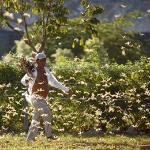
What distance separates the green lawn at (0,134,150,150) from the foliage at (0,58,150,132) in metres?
1.06

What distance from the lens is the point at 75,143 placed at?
12836 millimetres

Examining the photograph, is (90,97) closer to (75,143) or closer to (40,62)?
(75,143)

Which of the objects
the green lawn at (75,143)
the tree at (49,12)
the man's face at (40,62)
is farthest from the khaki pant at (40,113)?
the tree at (49,12)

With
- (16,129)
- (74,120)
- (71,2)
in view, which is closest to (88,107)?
(74,120)

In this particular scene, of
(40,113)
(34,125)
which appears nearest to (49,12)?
(40,113)

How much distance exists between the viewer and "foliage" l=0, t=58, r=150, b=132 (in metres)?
15.6

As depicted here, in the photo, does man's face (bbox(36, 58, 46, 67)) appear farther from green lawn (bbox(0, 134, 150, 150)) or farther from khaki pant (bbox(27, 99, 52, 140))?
green lawn (bbox(0, 134, 150, 150))

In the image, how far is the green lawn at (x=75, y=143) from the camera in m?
11.7

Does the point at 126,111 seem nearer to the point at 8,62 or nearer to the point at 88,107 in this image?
the point at 88,107

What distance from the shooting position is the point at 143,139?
46.2 feet

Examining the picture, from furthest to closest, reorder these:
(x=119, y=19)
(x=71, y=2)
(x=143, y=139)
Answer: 1. (x=71, y=2)
2. (x=143, y=139)
3. (x=119, y=19)

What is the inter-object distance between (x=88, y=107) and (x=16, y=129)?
7.18 feet

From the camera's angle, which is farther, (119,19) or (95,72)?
(95,72)

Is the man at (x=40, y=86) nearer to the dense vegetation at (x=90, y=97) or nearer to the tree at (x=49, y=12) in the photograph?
the tree at (x=49, y=12)
